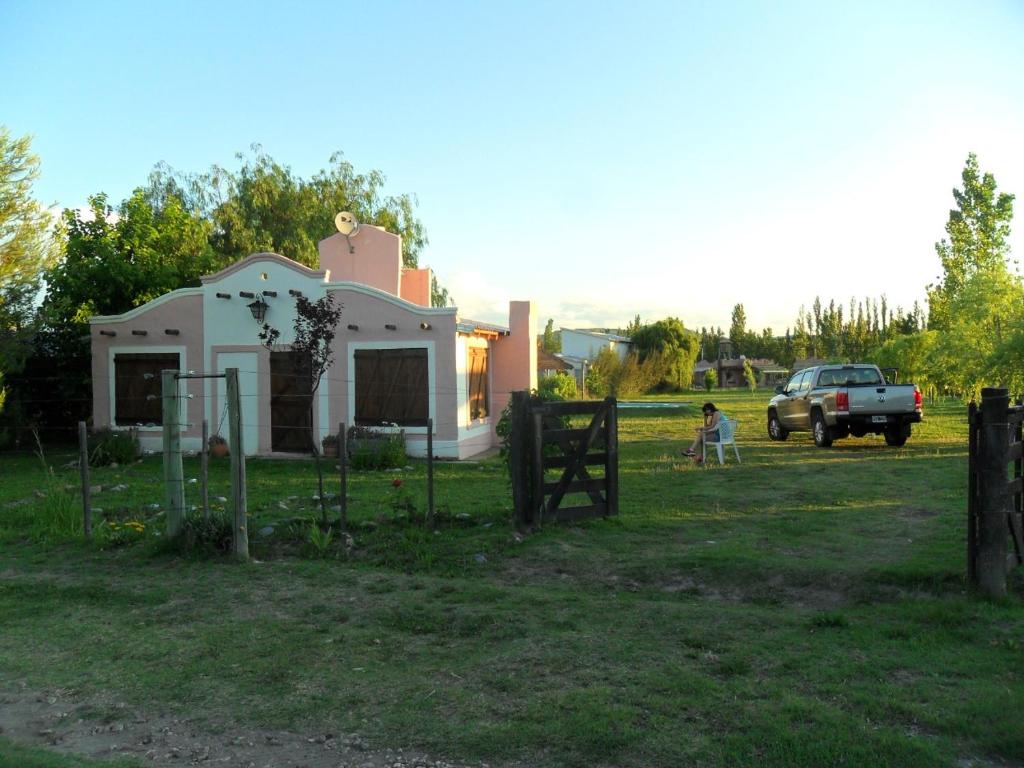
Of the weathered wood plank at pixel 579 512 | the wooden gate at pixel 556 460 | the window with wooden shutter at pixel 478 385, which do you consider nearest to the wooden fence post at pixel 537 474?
the wooden gate at pixel 556 460

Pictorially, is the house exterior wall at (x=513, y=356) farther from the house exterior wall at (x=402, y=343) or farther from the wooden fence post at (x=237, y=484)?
the wooden fence post at (x=237, y=484)

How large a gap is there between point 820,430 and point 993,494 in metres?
12.8

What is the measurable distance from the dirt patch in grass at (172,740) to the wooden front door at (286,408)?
13.5 metres

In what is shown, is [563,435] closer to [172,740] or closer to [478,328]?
[172,740]

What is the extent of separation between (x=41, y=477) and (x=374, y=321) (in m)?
6.96

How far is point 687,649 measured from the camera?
5582 mm

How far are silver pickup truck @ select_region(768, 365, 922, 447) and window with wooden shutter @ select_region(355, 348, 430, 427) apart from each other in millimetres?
8563

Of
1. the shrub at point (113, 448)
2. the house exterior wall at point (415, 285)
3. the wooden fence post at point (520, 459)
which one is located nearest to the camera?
the wooden fence post at point (520, 459)

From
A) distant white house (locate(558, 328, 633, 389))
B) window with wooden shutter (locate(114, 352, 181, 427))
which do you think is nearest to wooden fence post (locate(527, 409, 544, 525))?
window with wooden shutter (locate(114, 352, 181, 427))

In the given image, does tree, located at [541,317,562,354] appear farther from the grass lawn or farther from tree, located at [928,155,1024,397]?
the grass lawn

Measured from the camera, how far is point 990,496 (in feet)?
21.2

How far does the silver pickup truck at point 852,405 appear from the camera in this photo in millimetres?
17781

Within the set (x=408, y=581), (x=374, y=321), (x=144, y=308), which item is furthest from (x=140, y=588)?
(x=144, y=308)

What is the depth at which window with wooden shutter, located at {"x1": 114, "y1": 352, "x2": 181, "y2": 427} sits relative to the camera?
1959 cm
